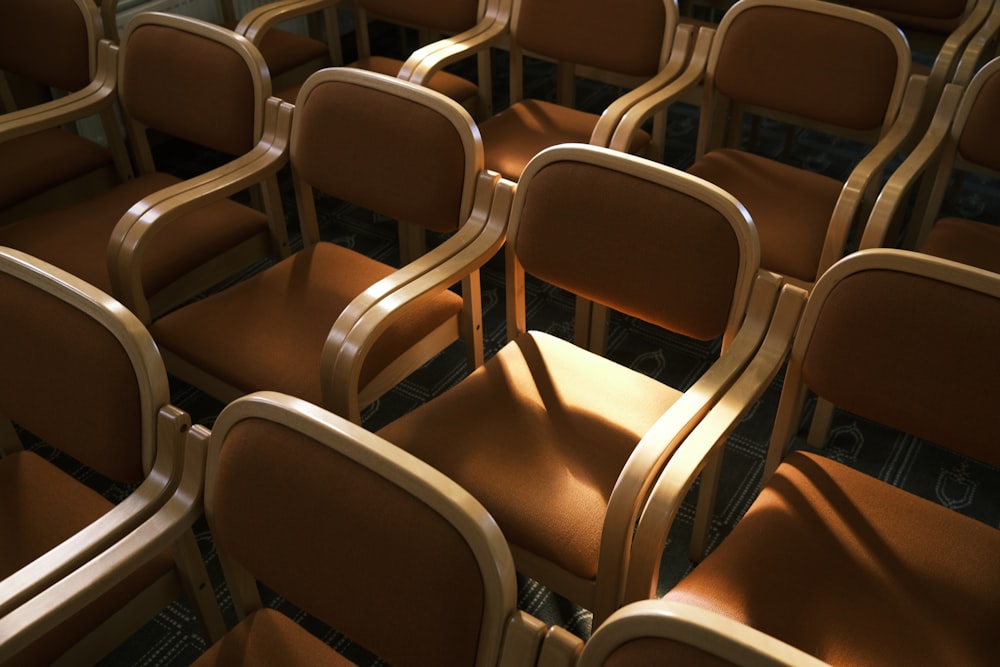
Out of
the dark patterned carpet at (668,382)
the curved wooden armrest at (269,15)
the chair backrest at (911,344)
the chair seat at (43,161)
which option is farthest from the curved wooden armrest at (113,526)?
the curved wooden armrest at (269,15)

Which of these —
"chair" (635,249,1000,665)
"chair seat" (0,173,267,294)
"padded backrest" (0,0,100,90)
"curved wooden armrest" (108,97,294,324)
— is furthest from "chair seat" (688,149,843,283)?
"padded backrest" (0,0,100,90)

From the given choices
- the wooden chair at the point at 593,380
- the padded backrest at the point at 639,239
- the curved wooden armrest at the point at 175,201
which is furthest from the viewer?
the curved wooden armrest at the point at 175,201

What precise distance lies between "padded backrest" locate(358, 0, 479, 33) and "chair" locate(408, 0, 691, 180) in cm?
13

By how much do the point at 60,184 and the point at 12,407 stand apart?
1077 millimetres

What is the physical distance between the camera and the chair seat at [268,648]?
44.2 inches

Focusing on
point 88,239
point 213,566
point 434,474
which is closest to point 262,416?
point 434,474

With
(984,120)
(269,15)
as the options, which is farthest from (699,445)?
(269,15)

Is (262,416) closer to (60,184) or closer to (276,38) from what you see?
(60,184)

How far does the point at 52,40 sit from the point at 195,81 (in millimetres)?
591

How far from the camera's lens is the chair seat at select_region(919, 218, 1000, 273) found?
1.80m

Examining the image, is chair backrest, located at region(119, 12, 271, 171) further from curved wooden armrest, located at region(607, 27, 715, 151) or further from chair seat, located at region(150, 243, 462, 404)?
curved wooden armrest, located at region(607, 27, 715, 151)

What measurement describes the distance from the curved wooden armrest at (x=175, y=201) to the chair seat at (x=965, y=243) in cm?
133

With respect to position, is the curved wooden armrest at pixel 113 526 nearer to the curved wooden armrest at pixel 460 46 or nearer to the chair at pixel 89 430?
the chair at pixel 89 430

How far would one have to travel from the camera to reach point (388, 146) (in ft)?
5.56
